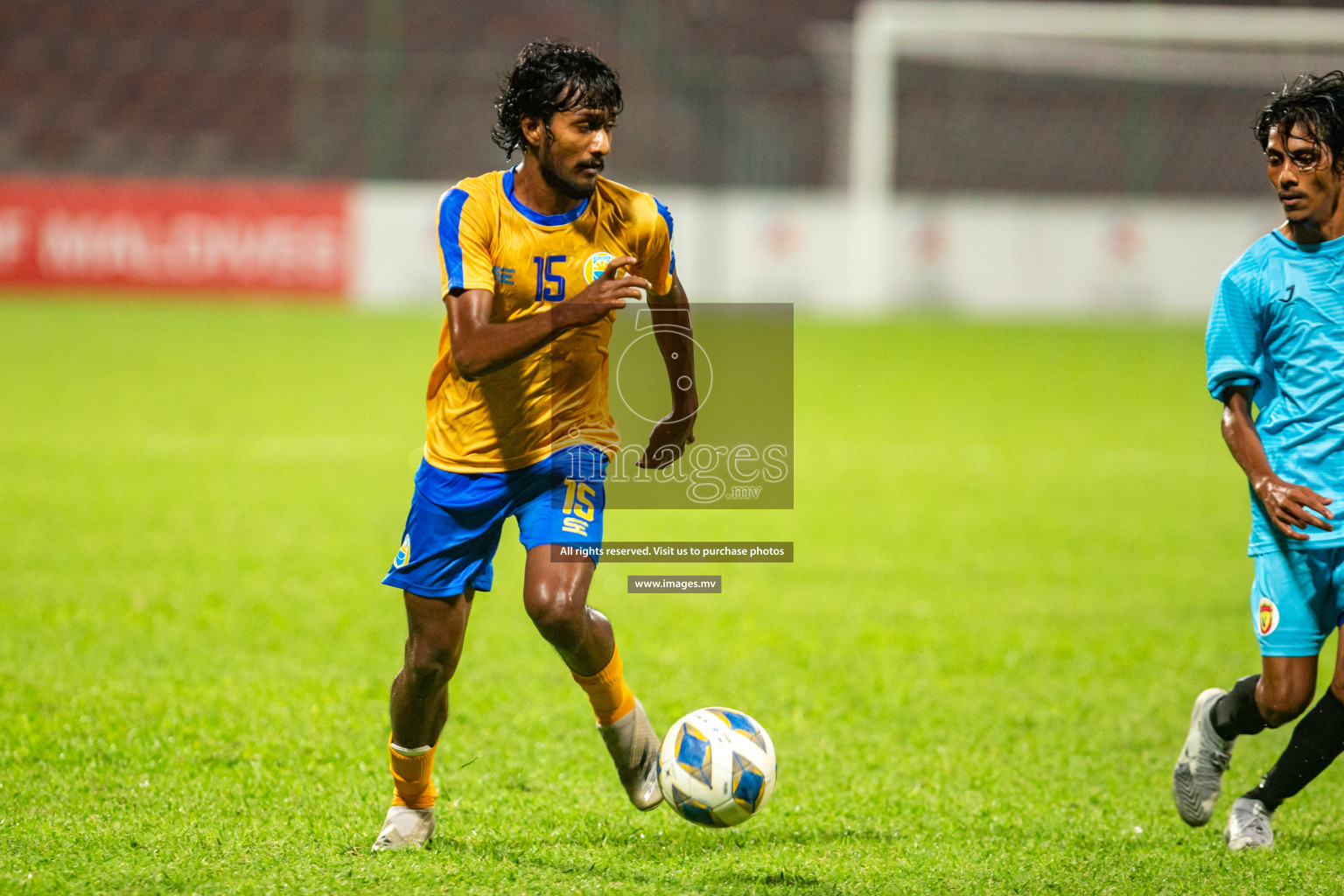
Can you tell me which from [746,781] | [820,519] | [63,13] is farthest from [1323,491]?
[63,13]

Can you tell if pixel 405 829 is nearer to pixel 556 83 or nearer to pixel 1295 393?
pixel 556 83

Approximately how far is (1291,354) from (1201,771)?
129 cm

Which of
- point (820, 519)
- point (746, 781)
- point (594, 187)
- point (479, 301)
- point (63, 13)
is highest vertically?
point (63, 13)

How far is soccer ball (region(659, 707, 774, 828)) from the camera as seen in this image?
3.80 m

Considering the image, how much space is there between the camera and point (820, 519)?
9914mm

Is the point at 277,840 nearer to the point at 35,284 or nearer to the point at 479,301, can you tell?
the point at 479,301

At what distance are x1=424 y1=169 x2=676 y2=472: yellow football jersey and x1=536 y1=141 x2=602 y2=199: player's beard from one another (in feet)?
0.26

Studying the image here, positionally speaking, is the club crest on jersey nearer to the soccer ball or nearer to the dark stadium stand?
the soccer ball

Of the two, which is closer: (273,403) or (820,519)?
(820,519)

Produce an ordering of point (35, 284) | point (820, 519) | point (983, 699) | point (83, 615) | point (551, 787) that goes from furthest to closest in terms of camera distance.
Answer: point (35, 284) → point (820, 519) → point (83, 615) → point (983, 699) → point (551, 787)

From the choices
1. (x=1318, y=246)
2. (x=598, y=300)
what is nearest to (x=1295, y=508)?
(x=1318, y=246)

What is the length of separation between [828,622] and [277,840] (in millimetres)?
3724

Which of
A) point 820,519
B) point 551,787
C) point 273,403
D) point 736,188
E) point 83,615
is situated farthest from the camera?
point 736,188

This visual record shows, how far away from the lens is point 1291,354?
3926mm
